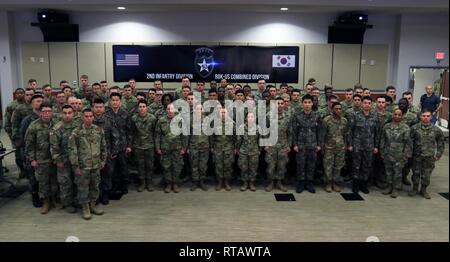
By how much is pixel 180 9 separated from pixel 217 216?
251 inches

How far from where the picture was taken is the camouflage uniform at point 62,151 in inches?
196

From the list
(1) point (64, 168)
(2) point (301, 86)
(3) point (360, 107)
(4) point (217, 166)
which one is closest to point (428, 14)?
(2) point (301, 86)

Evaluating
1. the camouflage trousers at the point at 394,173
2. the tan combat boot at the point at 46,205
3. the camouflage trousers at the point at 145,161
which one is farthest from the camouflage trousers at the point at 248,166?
the tan combat boot at the point at 46,205

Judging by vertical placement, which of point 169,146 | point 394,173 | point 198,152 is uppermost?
point 169,146

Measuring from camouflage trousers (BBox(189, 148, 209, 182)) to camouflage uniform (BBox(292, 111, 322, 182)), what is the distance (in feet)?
4.53

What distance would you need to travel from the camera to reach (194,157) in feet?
20.1

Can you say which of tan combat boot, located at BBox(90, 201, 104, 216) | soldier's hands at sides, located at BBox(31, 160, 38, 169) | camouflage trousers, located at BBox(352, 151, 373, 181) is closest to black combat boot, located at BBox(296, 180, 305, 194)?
camouflage trousers, located at BBox(352, 151, 373, 181)

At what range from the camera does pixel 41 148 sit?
202 inches

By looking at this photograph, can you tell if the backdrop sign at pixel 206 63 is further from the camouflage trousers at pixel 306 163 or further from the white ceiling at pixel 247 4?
the camouflage trousers at pixel 306 163

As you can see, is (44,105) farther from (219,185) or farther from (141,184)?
(219,185)

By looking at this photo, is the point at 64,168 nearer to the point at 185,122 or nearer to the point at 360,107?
the point at 185,122

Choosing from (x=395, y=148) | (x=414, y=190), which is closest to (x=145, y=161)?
(x=395, y=148)

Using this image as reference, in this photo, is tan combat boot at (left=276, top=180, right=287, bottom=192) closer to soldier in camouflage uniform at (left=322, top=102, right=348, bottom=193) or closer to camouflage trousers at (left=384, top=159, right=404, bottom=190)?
soldier in camouflage uniform at (left=322, top=102, right=348, bottom=193)

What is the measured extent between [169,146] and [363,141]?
9.44 feet
